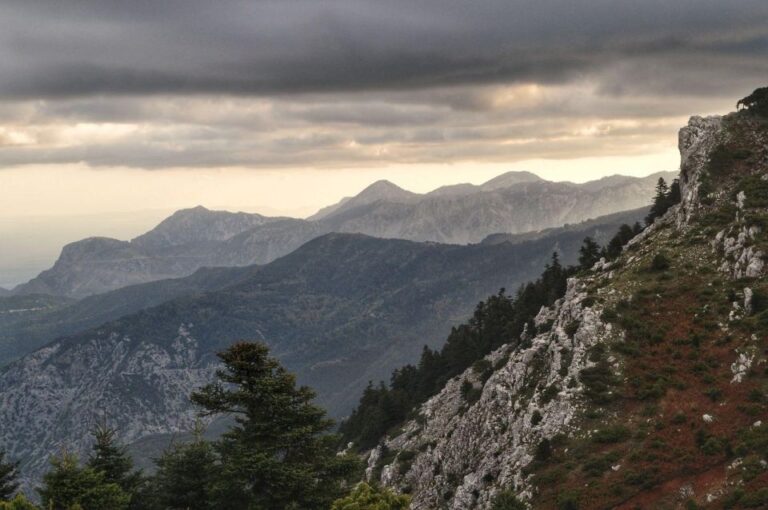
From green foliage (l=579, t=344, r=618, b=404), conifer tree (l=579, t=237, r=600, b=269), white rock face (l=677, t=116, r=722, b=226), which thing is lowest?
green foliage (l=579, t=344, r=618, b=404)

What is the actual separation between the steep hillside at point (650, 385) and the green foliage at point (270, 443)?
24452mm

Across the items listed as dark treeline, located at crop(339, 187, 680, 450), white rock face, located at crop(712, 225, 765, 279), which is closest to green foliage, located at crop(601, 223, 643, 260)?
dark treeline, located at crop(339, 187, 680, 450)

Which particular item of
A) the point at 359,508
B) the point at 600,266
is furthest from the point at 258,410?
the point at 600,266

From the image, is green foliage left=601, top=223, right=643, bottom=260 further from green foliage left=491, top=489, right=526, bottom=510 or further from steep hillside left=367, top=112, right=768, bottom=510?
green foliage left=491, top=489, right=526, bottom=510

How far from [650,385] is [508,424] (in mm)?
18790

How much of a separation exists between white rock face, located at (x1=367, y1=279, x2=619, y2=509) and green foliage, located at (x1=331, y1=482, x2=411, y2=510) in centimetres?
2844

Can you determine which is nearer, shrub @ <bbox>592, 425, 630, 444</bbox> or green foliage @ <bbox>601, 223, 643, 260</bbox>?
shrub @ <bbox>592, 425, 630, 444</bbox>

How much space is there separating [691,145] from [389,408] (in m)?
76.1

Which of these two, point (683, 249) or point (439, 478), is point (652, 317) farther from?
point (439, 478)

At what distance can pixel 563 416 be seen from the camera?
7206 cm

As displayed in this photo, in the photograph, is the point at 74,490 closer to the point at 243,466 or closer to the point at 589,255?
the point at 243,466

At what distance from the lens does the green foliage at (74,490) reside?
→ 4431cm

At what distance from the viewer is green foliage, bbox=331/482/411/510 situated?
3847cm

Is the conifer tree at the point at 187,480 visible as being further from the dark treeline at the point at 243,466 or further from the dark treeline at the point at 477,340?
the dark treeline at the point at 477,340
